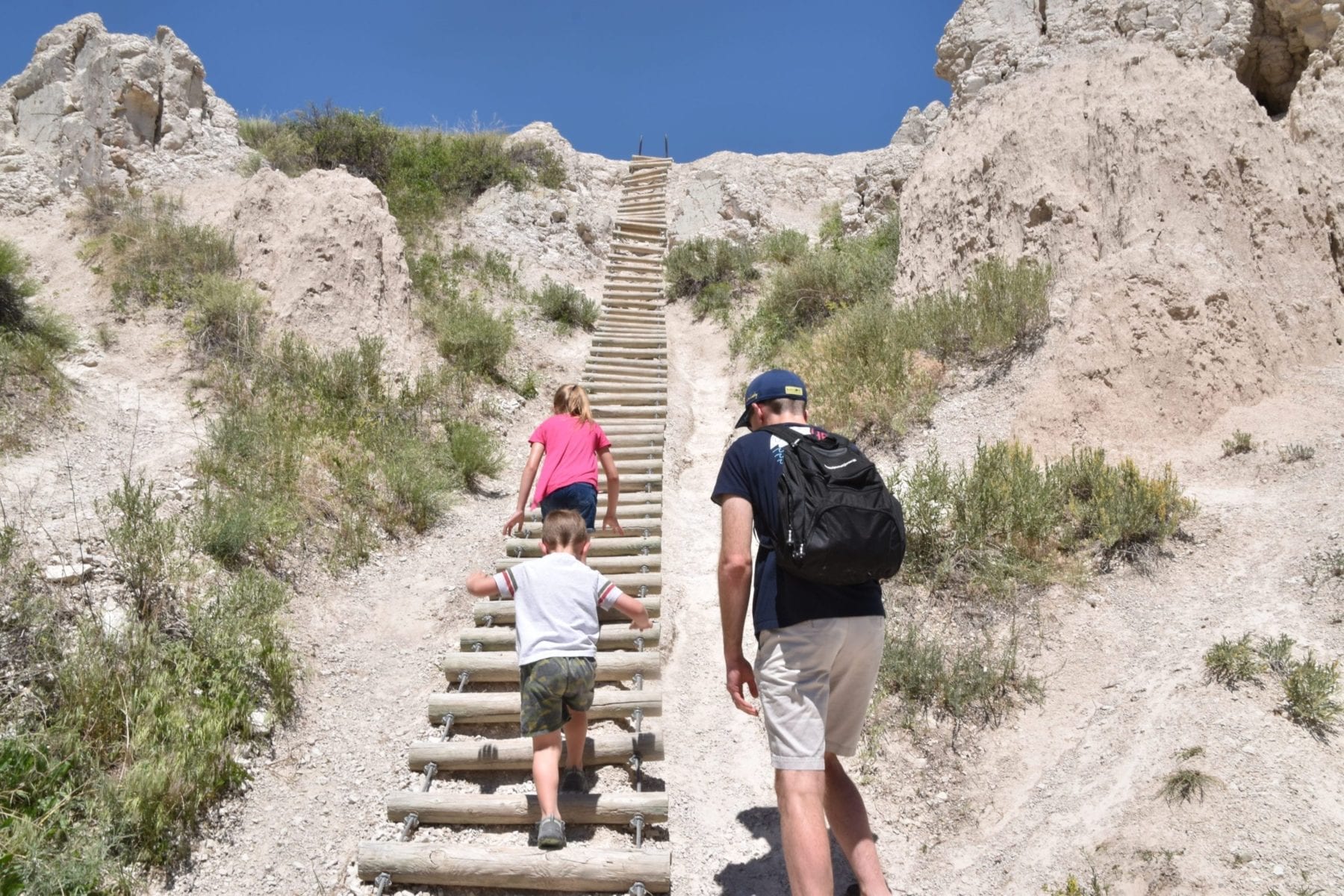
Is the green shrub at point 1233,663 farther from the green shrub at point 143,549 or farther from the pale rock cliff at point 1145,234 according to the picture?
the green shrub at point 143,549

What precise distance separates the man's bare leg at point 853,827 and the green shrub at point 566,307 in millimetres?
9866

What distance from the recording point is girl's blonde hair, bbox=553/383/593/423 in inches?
204

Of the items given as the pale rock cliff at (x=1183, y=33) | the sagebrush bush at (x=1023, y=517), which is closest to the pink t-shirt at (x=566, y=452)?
the sagebrush bush at (x=1023, y=517)

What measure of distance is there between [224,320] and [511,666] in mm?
5982

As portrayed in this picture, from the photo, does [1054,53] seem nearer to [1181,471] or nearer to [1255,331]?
[1255,331]

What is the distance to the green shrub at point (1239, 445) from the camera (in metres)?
6.20

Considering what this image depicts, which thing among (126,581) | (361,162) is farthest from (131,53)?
(126,581)

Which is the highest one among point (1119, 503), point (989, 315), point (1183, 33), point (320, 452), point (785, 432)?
point (1183, 33)

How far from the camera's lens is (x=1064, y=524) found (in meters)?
5.66

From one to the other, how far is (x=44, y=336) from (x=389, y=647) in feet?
16.9

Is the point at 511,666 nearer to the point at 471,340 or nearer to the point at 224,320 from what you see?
the point at 224,320

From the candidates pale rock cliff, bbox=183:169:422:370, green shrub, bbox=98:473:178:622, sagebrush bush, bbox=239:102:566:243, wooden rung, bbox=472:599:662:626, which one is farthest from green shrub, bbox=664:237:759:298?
green shrub, bbox=98:473:178:622

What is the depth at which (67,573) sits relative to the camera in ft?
14.3

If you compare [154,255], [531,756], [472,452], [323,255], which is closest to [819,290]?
[472,452]
